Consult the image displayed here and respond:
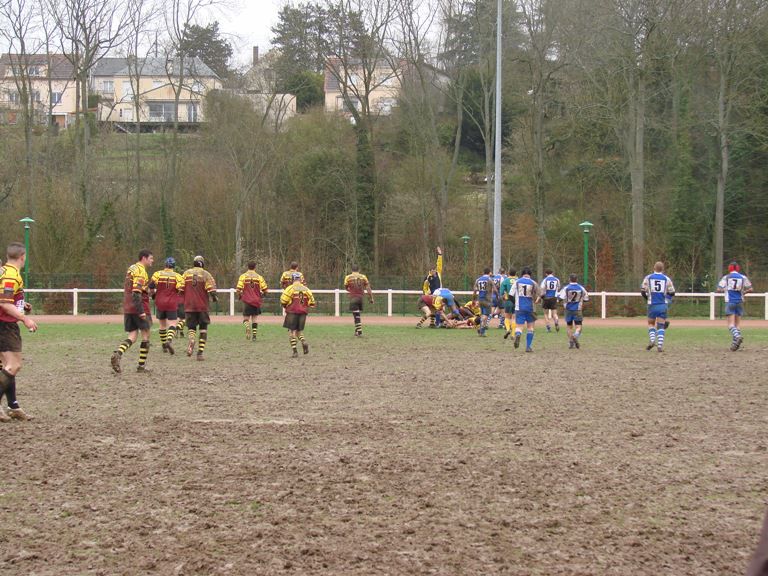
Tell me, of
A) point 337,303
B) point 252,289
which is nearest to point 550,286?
point 252,289

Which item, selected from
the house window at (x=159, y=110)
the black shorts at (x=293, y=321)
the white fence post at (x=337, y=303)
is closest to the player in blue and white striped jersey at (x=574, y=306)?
the black shorts at (x=293, y=321)

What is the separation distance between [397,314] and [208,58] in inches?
1394

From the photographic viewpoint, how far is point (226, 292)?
39500 millimetres

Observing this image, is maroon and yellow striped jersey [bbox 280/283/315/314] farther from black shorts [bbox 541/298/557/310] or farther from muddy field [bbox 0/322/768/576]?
black shorts [bbox 541/298/557/310]

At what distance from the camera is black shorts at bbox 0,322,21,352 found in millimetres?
10755

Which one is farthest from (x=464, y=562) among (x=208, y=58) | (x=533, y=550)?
(x=208, y=58)

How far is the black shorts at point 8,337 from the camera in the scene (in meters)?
10.8

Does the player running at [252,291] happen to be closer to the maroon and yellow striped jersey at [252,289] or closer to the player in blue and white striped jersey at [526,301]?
the maroon and yellow striped jersey at [252,289]

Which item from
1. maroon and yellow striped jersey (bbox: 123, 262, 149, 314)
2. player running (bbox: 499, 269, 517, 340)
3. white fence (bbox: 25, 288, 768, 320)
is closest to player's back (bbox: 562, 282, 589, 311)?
player running (bbox: 499, 269, 517, 340)

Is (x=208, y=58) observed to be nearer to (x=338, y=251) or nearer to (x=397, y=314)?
(x=338, y=251)

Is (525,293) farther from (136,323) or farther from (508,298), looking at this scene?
(136,323)

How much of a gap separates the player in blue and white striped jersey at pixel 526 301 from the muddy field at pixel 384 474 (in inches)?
188

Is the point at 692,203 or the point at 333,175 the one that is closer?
the point at 692,203

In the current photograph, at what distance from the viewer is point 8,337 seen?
10797mm
